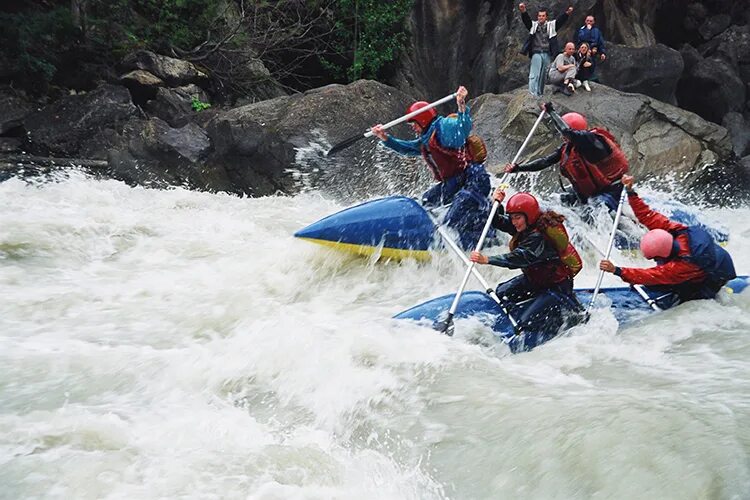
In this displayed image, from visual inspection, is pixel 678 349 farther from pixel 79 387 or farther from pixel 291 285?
pixel 79 387

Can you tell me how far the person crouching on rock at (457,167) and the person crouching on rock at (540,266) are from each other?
1591 millimetres

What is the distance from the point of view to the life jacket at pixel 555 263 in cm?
399

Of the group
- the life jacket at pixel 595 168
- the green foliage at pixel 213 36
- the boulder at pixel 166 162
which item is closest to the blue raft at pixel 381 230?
the life jacket at pixel 595 168

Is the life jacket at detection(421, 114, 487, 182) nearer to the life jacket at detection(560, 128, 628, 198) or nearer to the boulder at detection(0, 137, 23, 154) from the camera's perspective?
the life jacket at detection(560, 128, 628, 198)

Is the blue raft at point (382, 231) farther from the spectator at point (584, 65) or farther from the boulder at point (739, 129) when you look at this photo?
the boulder at point (739, 129)

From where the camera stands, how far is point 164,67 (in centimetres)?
1154

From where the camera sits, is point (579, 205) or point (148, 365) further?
point (579, 205)

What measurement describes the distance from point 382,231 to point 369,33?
29.9 feet

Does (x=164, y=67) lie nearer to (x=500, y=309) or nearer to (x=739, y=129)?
(x=500, y=309)

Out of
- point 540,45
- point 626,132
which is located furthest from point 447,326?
point 540,45

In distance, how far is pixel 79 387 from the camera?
3.49 m

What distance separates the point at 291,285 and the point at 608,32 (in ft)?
40.2

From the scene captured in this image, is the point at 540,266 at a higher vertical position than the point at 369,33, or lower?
lower

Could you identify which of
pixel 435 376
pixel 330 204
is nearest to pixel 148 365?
pixel 435 376
